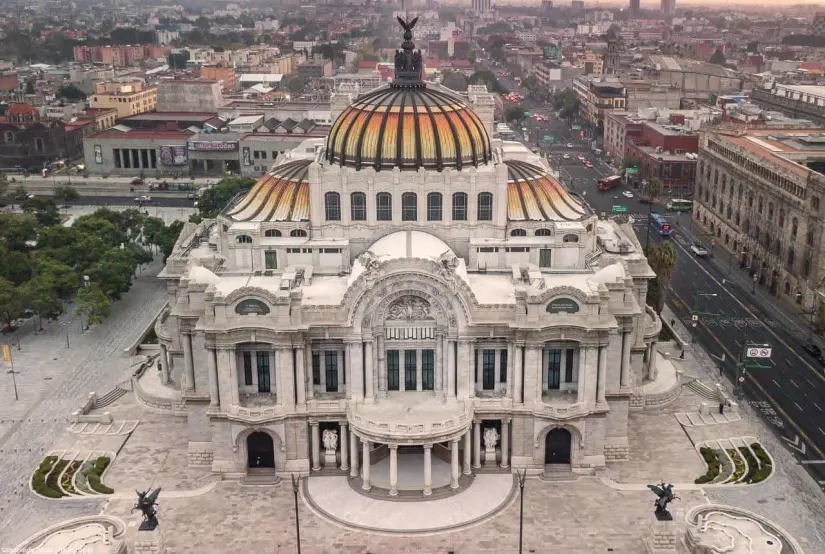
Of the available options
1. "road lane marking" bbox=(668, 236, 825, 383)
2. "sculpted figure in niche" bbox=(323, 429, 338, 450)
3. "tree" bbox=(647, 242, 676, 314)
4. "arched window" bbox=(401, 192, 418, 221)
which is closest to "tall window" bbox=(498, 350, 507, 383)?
"sculpted figure in niche" bbox=(323, 429, 338, 450)

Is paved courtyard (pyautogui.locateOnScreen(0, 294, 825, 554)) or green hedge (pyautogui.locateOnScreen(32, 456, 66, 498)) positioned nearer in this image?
paved courtyard (pyautogui.locateOnScreen(0, 294, 825, 554))

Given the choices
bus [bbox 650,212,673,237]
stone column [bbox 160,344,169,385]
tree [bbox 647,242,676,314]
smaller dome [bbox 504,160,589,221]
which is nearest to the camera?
smaller dome [bbox 504,160,589,221]

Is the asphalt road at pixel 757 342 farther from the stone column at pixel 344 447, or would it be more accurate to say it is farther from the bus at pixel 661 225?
the stone column at pixel 344 447

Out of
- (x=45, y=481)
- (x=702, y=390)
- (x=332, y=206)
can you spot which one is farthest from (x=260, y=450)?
(x=702, y=390)

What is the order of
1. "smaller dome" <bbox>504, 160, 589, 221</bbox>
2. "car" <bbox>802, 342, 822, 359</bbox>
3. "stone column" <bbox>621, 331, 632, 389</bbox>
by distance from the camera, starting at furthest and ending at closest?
1. "car" <bbox>802, 342, 822, 359</bbox>
2. "smaller dome" <bbox>504, 160, 589, 221</bbox>
3. "stone column" <bbox>621, 331, 632, 389</bbox>

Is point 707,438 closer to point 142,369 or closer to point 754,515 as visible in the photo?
point 754,515

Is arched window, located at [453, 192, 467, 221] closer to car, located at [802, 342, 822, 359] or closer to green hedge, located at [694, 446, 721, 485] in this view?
green hedge, located at [694, 446, 721, 485]

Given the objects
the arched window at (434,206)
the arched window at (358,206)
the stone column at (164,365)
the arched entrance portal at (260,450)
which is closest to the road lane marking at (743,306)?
the arched window at (434,206)
